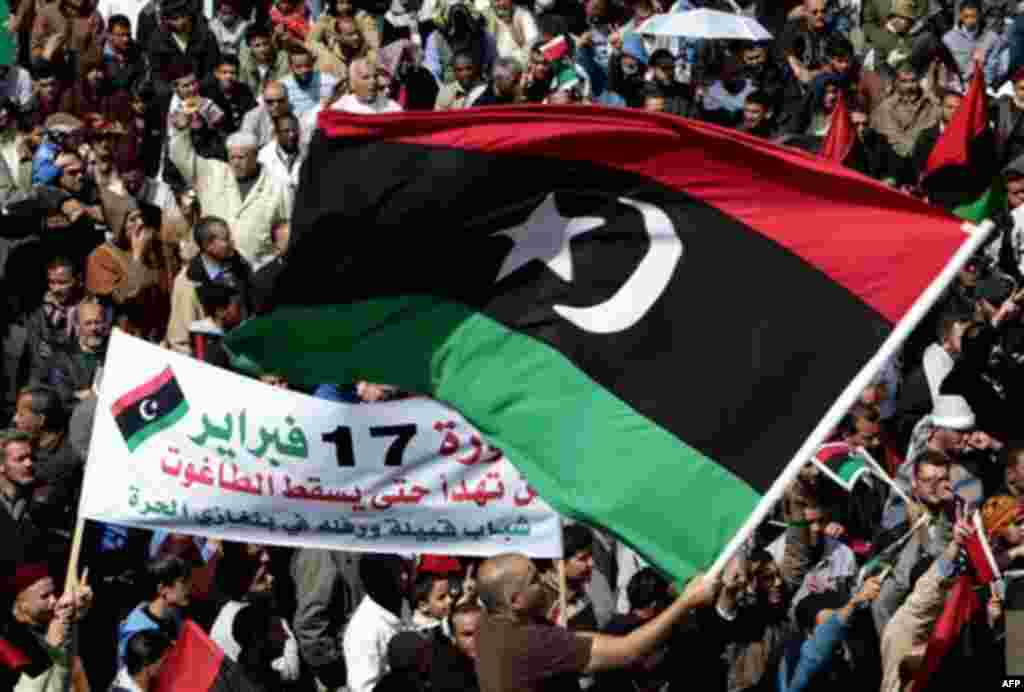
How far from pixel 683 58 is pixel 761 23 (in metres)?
1.19

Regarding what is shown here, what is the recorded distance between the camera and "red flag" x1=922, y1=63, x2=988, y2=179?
18.5m

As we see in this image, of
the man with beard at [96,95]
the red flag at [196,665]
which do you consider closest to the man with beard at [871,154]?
the man with beard at [96,95]

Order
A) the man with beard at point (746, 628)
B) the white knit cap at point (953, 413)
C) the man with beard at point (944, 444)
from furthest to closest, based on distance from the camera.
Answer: the white knit cap at point (953, 413)
the man with beard at point (944, 444)
the man with beard at point (746, 628)

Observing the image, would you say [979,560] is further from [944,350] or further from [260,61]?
[260,61]

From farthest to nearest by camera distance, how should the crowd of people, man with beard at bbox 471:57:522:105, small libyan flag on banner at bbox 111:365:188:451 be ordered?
man with beard at bbox 471:57:522:105, the crowd of people, small libyan flag on banner at bbox 111:365:188:451

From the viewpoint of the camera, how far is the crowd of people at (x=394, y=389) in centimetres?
1355

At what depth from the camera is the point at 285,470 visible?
13.3 metres

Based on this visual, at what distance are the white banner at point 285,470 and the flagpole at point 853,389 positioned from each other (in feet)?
8.78

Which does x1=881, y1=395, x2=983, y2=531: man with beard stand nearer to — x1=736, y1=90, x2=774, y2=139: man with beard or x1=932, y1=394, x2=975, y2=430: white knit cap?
x1=932, y1=394, x2=975, y2=430: white knit cap

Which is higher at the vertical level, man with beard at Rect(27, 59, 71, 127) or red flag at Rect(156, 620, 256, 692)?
red flag at Rect(156, 620, 256, 692)

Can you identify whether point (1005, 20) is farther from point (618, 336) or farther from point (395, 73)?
point (618, 336)

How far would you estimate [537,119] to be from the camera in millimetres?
11430

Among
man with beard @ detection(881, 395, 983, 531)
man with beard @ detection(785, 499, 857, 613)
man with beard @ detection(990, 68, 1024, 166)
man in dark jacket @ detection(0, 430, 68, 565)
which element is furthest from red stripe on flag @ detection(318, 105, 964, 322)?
man with beard @ detection(990, 68, 1024, 166)

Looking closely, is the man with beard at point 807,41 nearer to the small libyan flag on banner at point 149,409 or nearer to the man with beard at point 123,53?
the man with beard at point 123,53
